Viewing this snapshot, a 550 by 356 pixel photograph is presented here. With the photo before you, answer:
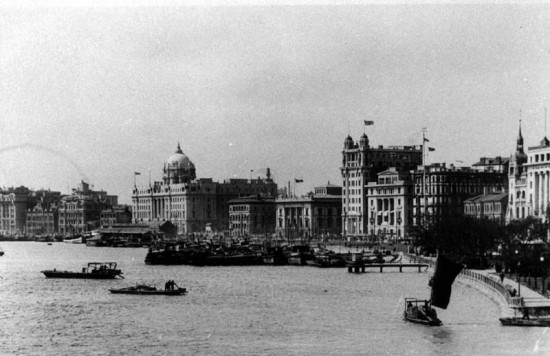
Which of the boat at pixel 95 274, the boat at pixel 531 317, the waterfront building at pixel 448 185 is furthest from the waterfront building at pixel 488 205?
the boat at pixel 531 317

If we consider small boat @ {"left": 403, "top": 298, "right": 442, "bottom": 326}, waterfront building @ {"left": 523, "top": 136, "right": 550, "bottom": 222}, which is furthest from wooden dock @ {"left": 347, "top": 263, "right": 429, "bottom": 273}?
small boat @ {"left": 403, "top": 298, "right": 442, "bottom": 326}

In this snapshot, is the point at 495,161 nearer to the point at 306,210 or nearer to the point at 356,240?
the point at 356,240

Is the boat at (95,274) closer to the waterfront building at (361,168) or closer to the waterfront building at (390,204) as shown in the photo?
the waterfront building at (390,204)

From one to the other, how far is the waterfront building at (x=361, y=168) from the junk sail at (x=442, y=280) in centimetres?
11892

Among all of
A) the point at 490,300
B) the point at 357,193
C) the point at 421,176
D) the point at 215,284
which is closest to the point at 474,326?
the point at 490,300

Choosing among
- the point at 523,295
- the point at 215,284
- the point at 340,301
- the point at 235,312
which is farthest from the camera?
the point at 215,284

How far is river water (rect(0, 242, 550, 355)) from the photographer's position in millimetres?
49406

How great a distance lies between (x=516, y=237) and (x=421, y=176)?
212 feet

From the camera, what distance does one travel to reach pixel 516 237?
9844cm

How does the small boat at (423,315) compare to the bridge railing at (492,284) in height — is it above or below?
below

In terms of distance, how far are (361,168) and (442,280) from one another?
406 ft

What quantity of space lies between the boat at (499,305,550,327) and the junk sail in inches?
137

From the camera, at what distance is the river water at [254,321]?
49406 millimetres

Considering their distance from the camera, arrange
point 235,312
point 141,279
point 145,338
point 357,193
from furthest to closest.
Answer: point 357,193, point 141,279, point 235,312, point 145,338
